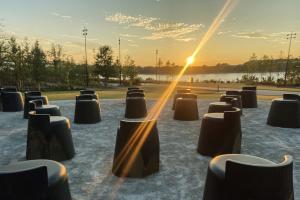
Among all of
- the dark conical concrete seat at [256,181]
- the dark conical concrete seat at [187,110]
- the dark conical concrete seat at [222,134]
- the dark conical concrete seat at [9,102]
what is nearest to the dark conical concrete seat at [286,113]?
the dark conical concrete seat at [187,110]

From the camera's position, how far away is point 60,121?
524 cm

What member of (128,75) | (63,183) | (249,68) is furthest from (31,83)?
(249,68)

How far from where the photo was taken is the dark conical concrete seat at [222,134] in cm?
517

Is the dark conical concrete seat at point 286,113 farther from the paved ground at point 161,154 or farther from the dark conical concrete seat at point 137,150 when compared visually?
the dark conical concrete seat at point 137,150

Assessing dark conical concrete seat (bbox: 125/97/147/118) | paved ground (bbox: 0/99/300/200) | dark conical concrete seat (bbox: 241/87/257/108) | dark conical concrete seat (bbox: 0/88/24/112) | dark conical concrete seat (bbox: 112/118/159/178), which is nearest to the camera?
paved ground (bbox: 0/99/300/200)

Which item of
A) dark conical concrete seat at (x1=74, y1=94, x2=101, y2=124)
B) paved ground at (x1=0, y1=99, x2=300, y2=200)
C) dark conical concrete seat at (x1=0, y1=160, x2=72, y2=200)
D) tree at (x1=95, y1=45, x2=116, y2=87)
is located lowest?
paved ground at (x1=0, y1=99, x2=300, y2=200)

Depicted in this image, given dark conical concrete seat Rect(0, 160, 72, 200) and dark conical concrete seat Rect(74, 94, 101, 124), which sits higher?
dark conical concrete seat Rect(0, 160, 72, 200)

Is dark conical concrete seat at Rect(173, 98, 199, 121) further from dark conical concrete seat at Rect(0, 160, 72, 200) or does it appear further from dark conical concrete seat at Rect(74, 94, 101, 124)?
dark conical concrete seat at Rect(0, 160, 72, 200)

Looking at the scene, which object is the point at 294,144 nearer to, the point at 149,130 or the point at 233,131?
the point at 233,131

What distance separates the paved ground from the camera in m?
3.82

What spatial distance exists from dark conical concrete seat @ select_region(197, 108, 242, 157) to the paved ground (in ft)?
1.04

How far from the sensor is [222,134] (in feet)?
17.2

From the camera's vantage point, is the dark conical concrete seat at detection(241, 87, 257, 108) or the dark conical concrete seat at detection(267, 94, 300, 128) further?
the dark conical concrete seat at detection(241, 87, 257, 108)

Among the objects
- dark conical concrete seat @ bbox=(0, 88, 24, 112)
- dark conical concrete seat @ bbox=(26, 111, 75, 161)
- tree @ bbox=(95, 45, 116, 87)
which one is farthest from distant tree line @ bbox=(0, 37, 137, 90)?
dark conical concrete seat @ bbox=(26, 111, 75, 161)
